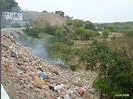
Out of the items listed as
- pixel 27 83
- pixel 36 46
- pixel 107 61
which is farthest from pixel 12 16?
pixel 27 83

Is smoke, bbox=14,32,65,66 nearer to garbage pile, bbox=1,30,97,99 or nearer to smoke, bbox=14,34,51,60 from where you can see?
smoke, bbox=14,34,51,60

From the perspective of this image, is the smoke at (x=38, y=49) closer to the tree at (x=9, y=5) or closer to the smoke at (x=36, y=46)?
the smoke at (x=36, y=46)

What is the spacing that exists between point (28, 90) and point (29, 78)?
2.83ft

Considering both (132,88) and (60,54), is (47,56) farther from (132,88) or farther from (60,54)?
(132,88)

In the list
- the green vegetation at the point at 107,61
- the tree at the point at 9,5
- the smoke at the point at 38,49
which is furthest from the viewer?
the tree at the point at 9,5

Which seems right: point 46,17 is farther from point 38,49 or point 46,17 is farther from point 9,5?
point 38,49

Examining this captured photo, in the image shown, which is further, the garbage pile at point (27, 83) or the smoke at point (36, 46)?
the smoke at point (36, 46)

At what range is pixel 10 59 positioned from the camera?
32.9 feet

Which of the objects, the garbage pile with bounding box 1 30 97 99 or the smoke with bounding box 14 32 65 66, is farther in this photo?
the smoke with bounding box 14 32 65 66

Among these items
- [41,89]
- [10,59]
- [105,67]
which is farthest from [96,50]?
[41,89]

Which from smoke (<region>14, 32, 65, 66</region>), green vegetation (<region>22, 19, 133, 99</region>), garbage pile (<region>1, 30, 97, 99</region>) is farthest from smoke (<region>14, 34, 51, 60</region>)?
garbage pile (<region>1, 30, 97, 99</region>)

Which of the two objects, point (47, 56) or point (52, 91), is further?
point (47, 56)

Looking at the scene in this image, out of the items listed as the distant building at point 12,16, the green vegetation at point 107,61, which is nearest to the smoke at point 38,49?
the green vegetation at point 107,61

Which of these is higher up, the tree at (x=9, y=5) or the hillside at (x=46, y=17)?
the tree at (x=9, y=5)
